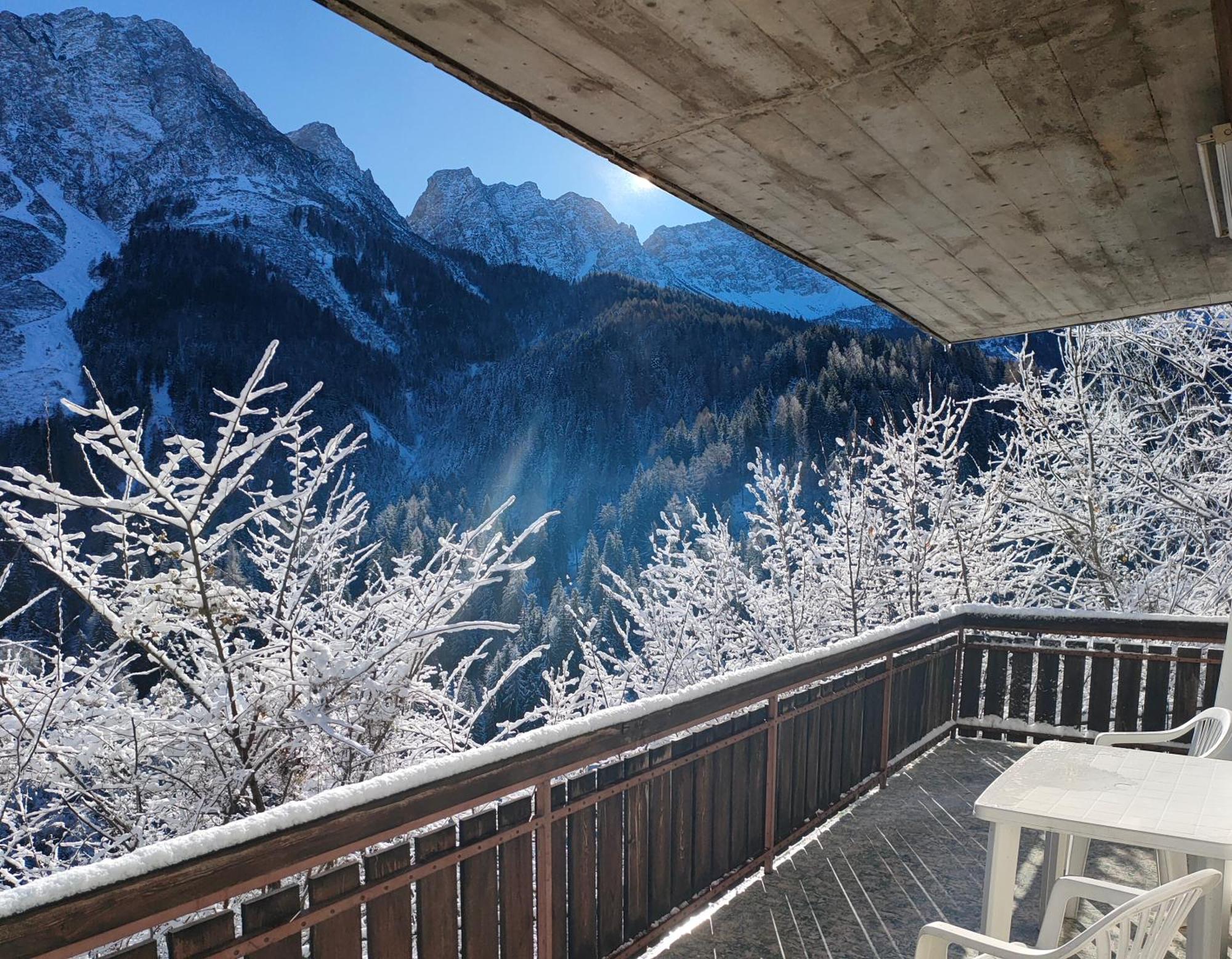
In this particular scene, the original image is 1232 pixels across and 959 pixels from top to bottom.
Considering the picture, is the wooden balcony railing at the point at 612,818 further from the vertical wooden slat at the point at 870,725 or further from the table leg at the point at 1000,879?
the table leg at the point at 1000,879

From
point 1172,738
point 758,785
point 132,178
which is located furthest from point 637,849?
point 132,178

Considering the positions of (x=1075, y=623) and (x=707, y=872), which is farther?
(x=1075, y=623)

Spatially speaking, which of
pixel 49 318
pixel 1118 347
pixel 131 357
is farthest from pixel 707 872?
pixel 49 318

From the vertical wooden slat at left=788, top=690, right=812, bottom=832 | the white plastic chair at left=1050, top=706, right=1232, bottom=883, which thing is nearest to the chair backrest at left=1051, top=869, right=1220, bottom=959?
Answer: the white plastic chair at left=1050, top=706, right=1232, bottom=883

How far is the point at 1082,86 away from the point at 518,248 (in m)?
148

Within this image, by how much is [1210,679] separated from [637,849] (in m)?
4.10

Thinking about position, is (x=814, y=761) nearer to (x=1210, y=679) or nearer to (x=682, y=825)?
(x=682, y=825)

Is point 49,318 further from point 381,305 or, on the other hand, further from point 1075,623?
point 1075,623

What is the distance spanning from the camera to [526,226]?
148500 mm

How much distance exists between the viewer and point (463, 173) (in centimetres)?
15138

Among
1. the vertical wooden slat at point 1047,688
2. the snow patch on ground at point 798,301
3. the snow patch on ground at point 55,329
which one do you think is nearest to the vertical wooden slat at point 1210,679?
the vertical wooden slat at point 1047,688

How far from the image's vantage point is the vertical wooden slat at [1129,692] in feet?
16.2

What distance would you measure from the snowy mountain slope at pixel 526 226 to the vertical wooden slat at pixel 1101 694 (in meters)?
125

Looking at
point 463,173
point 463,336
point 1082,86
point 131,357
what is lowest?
point 1082,86
